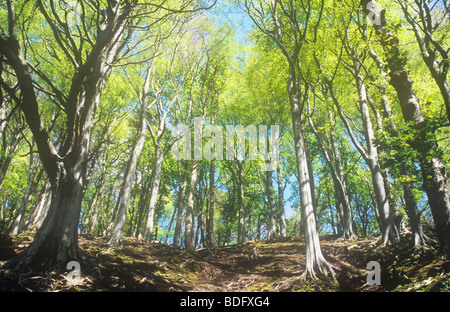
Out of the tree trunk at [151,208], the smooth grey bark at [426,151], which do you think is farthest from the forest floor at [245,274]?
the tree trunk at [151,208]

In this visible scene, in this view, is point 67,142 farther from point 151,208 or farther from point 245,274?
point 151,208

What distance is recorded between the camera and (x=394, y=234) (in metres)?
6.73

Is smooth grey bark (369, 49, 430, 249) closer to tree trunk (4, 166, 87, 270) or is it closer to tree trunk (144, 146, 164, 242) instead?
tree trunk (4, 166, 87, 270)

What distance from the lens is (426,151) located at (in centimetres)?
466

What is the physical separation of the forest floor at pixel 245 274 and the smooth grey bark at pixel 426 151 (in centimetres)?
73

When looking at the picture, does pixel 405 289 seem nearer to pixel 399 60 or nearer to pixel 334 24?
pixel 399 60

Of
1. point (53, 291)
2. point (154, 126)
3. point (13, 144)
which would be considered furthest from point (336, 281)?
point (154, 126)

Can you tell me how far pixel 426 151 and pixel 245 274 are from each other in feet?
17.9

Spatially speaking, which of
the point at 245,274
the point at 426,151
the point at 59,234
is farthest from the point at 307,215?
the point at 59,234

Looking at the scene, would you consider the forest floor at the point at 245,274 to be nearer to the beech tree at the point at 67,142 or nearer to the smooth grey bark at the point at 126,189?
the beech tree at the point at 67,142

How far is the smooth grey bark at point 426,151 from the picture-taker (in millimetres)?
4369

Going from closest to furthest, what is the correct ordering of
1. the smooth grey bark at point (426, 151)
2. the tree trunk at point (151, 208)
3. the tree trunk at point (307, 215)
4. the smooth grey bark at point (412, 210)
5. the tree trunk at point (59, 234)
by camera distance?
the tree trunk at point (59, 234)
the smooth grey bark at point (426, 151)
the tree trunk at point (307, 215)
the smooth grey bark at point (412, 210)
the tree trunk at point (151, 208)

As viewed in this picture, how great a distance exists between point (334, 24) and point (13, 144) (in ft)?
46.7
